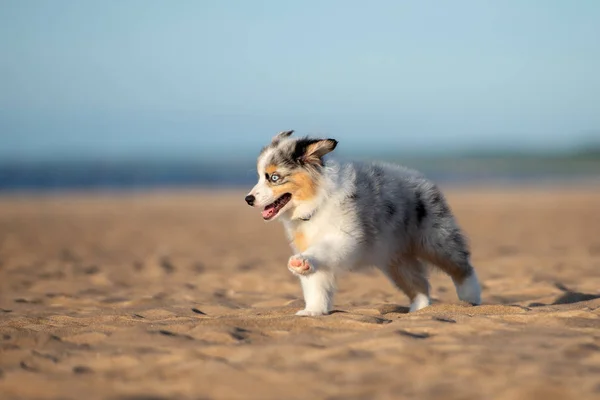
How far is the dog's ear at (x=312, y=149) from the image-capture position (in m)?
5.88

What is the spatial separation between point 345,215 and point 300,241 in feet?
1.37

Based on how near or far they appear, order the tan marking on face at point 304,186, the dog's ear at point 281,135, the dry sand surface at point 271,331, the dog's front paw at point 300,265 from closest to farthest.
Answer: the dry sand surface at point 271,331, the dog's front paw at point 300,265, the tan marking on face at point 304,186, the dog's ear at point 281,135

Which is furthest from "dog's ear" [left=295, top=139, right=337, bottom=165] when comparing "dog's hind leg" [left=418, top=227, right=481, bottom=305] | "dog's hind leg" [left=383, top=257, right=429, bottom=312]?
A: "dog's hind leg" [left=383, top=257, right=429, bottom=312]

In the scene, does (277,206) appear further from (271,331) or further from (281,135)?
(271,331)

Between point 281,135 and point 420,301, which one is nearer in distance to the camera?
point 281,135

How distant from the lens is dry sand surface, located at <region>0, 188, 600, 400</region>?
3.87m

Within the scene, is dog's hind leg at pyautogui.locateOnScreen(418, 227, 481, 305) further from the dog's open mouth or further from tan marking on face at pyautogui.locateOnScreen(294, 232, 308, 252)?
the dog's open mouth

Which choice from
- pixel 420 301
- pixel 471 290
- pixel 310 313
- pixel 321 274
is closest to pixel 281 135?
pixel 321 274

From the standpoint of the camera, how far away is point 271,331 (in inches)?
197

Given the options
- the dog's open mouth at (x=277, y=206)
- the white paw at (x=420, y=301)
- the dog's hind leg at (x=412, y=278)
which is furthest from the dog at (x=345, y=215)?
the white paw at (x=420, y=301)

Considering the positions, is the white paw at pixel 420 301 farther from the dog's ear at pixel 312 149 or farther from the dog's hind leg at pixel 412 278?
the dog's ear at pixel 312 149

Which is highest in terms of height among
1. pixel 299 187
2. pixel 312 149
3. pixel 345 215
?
pixel 312 149

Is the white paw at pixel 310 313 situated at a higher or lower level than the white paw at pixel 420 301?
higher

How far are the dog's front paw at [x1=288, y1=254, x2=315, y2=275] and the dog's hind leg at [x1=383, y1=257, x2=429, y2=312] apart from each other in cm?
134
